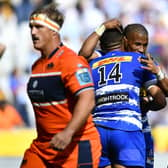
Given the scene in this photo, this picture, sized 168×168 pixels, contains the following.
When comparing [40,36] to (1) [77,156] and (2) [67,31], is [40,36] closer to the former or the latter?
(1) [77,156]

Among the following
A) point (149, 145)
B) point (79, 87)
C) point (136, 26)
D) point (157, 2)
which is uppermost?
point (157, 2)

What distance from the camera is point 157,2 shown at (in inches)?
655

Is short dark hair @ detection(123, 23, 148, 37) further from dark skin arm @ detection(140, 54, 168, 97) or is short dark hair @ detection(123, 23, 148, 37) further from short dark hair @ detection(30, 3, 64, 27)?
short dark hair @ detection(30, 3, 64, 27)

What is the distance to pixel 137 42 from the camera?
7.02m

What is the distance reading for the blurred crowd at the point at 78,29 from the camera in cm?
1611

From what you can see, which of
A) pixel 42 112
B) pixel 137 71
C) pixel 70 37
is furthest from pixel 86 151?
pixel 70 37

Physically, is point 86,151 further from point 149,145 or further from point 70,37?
point 70,37

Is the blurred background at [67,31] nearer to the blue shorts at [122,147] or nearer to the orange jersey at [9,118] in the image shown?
the orange jersey at [9,118]

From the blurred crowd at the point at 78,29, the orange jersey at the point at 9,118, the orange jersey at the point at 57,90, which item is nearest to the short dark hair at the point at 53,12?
the orange jersey at the point at 57,90

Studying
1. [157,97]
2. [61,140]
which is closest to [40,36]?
[61,140]

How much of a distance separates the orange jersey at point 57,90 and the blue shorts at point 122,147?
71 centimetres

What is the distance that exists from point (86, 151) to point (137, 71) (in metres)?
1.08

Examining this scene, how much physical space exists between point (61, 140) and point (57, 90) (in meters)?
0.49

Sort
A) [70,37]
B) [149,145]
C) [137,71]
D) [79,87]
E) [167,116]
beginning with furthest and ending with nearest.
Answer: [70,37] < [167,116] < [149,145] < [137,71] < [79,87]
